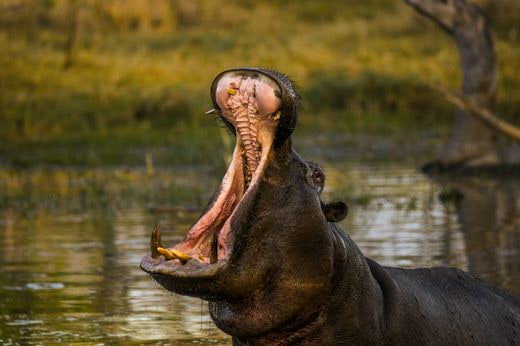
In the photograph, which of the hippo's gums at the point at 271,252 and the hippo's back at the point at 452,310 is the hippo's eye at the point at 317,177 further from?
the hippo's back at the point at 452,310

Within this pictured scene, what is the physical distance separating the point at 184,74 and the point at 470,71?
7.78m

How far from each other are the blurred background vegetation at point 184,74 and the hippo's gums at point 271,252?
9.33 m

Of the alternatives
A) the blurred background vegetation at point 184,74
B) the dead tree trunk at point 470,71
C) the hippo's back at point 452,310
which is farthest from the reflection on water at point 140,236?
the blurred background vegetation at point 184,74

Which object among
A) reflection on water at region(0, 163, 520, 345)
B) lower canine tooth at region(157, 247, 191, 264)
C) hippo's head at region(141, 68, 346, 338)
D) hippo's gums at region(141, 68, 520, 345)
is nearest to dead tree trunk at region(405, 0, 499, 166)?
reflection on water at region(0, 163, 520, 345)

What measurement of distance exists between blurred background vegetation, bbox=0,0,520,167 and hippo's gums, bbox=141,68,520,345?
9333 millimetres

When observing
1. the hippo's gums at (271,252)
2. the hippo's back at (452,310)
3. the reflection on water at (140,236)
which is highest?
the hippo's gums at (271,252)

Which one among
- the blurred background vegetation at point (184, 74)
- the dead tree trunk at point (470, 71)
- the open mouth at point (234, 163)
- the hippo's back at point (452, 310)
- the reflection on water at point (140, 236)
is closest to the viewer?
the open mouth at point (234, 163)

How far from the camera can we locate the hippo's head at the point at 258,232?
4.43 m

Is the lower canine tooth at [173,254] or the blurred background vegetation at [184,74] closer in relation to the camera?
the lower canine tooth at [173,254]

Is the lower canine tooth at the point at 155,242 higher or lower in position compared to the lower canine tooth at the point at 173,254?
higher

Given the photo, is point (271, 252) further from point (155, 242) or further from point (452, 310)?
point (452, 310)

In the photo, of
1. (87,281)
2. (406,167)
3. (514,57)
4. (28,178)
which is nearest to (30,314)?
(87,281)

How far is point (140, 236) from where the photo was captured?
36.4 ft

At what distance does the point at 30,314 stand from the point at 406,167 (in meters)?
9.37
